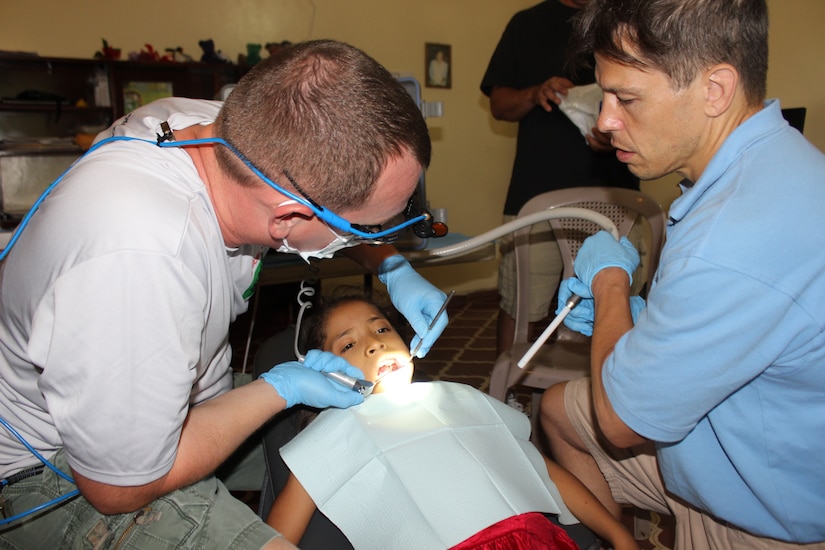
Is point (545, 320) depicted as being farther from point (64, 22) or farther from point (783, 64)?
point (64, 22)

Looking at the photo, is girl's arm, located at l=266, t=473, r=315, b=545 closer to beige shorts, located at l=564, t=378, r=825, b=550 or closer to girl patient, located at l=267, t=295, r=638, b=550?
girl patient, located at l=267, t=295, r=638, b=550

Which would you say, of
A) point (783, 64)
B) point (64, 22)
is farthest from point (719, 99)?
point (64, 22)

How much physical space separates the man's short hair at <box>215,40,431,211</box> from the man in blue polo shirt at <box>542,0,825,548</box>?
51cm

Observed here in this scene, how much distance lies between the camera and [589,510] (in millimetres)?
1618

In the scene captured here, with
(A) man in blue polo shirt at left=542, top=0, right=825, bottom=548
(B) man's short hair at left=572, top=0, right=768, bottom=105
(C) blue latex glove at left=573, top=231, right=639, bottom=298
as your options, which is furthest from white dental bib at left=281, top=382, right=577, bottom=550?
(B) man's short hair at left=572, top=0, right=768, bottom=105

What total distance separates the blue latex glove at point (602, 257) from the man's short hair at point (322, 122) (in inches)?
25.2

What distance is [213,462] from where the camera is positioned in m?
1.25

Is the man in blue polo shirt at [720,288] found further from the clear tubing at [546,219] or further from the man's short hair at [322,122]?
the man's short hair at [322,122]

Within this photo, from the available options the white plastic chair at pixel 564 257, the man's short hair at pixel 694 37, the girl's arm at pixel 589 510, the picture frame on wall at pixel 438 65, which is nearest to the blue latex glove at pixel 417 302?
the girl's arm at pixel 589 510

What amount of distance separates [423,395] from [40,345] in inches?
37.7

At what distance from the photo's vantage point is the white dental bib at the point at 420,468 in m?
1.42

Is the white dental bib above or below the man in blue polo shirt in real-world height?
below

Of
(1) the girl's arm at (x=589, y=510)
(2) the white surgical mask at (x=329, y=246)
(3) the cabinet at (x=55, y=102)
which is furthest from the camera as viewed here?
(3) the cabinet at (x=55, y=102)

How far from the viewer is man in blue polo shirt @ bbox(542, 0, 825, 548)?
108 cm
